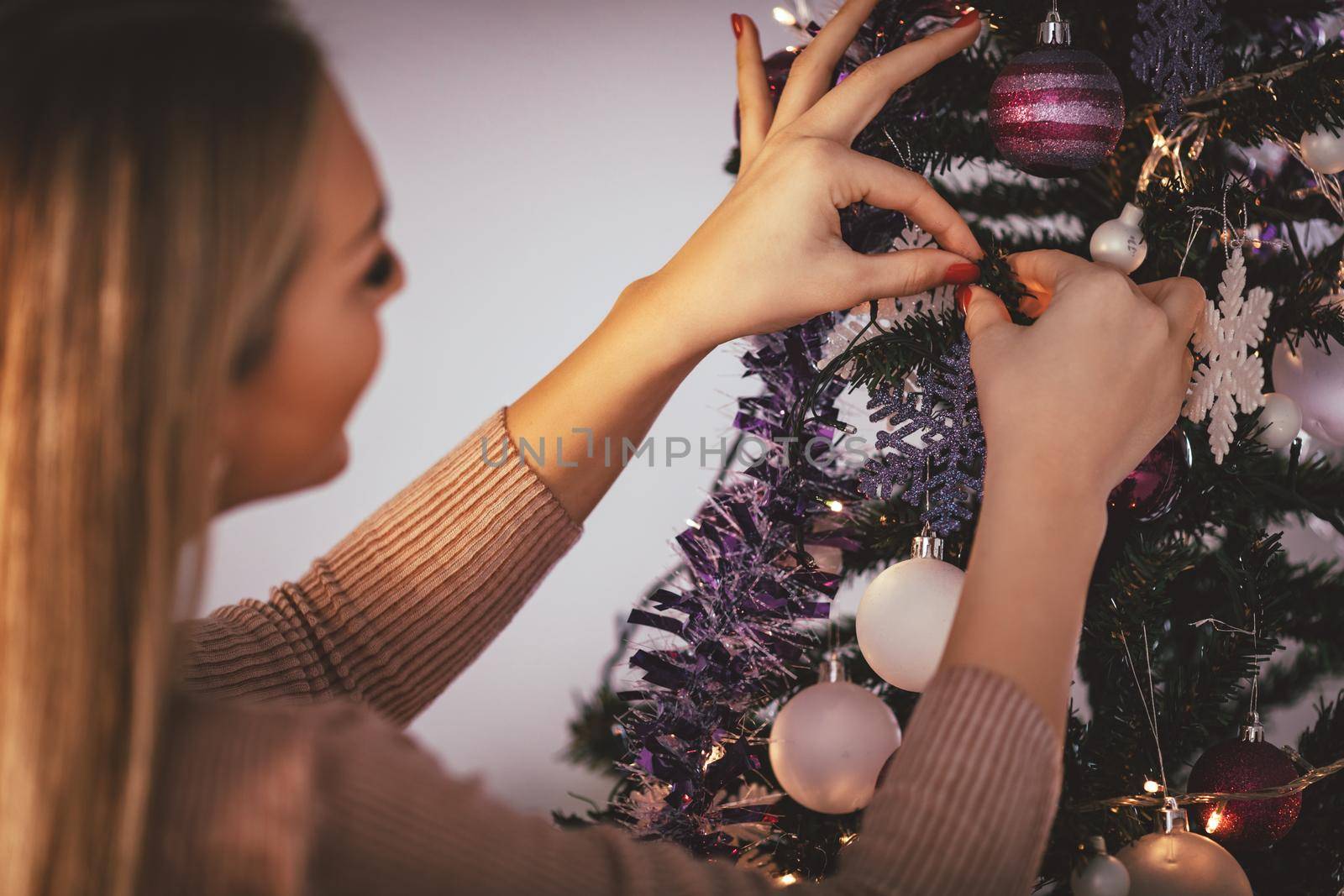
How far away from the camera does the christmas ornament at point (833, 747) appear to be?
0.64 meters

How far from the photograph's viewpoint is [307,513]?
1.54 metres

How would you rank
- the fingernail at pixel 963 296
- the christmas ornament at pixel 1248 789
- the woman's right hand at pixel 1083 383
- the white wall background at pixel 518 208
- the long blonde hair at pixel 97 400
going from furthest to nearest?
the white wall background at pixel 518 208
the christmas ornament at pixel 1248 789
the fingernail at pixel 963 296
the woman's right hand at pixel 1083 383
the long blonde hair at pixel 97 400

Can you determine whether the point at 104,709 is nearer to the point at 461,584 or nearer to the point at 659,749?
the point at 461,584

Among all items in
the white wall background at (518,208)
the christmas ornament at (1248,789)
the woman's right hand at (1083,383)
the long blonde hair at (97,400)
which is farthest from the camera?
the white wall background at (518,208)

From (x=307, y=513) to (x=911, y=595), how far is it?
119 cm

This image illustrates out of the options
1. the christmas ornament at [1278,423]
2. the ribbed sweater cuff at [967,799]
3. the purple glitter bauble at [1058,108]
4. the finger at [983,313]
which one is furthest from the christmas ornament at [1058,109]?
the ribbed sweater cuff at [967,799]

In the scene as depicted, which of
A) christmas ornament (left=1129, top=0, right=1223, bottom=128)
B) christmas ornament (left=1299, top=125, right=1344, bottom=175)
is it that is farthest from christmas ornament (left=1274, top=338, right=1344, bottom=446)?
christmas ornament (left=1129, top=0, right=1223, bottom=128)

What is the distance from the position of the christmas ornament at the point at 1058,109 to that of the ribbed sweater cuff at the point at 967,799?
0.32 meters

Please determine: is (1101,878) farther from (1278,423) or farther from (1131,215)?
(1131,215)

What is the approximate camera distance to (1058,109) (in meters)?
0.56

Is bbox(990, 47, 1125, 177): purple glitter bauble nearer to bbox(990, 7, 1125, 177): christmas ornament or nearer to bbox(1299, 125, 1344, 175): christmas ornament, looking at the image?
bbox(990, 7, 1125, 177): christmas ornament

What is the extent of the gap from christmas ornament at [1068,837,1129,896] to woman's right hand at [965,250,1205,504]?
312mm

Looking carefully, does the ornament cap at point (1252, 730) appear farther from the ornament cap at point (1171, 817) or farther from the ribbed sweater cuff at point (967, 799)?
the ribbed sweater cuff at point (967, 799)

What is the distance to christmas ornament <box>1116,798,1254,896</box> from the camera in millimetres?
622
